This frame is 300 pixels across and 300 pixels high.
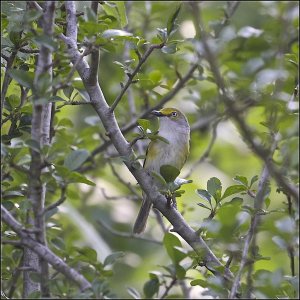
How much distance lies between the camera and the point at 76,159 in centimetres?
280

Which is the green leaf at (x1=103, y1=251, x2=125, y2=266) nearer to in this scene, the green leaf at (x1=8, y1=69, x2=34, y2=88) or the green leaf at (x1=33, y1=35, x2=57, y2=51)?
the green leaf at (x1=8, y1=69, x2=34, y2=88)

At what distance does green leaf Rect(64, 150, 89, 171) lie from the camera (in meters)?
2.79

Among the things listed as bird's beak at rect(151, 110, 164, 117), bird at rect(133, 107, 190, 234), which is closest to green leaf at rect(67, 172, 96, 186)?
bird at rect(133, 107, 190, 234)

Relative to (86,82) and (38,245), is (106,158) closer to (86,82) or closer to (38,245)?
(86,82)

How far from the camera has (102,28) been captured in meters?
3.04

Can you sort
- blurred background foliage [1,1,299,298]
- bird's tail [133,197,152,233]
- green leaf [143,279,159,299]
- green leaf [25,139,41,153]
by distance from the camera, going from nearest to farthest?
green leaf [25,139,41,153]
blurred background foliage [1,1,299,298]
green leaf [143,279,159,299]
bird's tail [133,197,152,233]

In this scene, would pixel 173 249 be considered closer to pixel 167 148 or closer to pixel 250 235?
pixel 250 235

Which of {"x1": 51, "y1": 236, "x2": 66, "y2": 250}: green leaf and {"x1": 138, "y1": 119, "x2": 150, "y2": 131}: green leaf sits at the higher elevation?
{"x1": 138, "y1": 119, "x2": 150, "y2": 131}: green leaf

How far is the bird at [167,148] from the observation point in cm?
548

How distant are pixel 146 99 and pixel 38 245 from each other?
3342 millimetres

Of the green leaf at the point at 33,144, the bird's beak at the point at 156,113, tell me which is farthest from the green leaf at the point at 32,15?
the bird's beak at the point at 156,113

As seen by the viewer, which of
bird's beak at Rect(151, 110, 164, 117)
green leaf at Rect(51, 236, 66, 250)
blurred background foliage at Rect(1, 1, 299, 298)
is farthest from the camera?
bird's beak at Rect(151, 110, 164, 117)

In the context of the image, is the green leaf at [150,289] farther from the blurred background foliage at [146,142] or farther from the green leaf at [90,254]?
the green leaf at [90,254]

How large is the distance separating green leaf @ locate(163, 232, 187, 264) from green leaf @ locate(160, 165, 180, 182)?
Result: 492 mm
